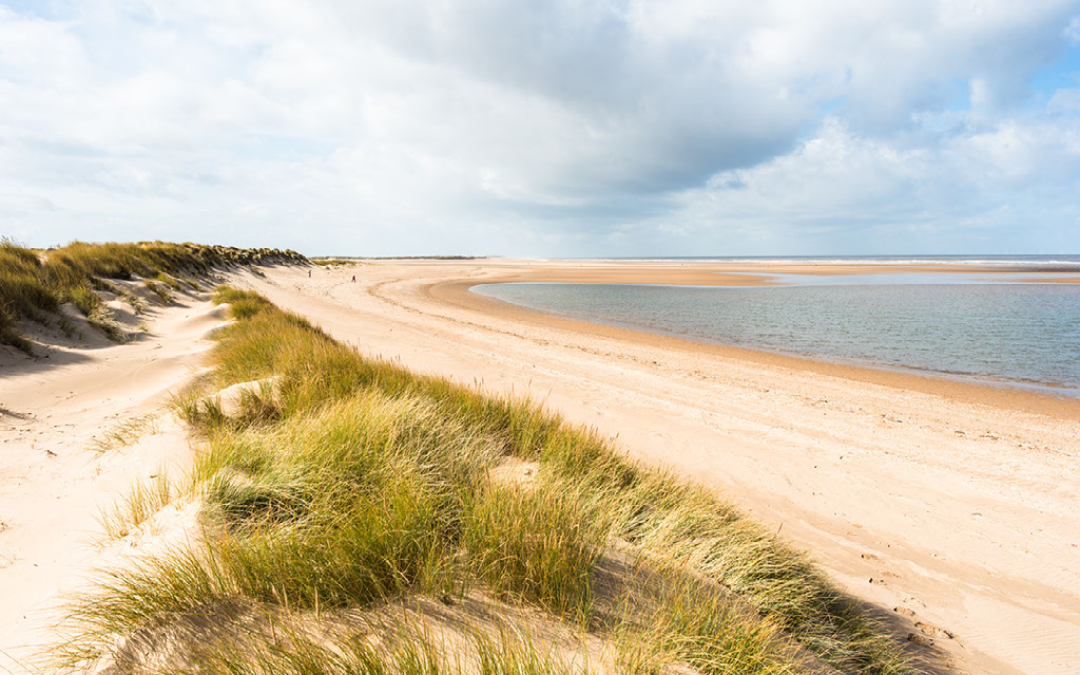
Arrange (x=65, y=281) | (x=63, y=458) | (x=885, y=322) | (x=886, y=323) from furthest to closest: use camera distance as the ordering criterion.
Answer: (x=885, y=322) < (x=886, y=323) < (x=65, y=281) < (x=63, y=458)

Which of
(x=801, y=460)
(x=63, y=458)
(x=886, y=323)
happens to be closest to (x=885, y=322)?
(x=886, y=323)

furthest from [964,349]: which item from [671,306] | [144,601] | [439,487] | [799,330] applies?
[144,601]

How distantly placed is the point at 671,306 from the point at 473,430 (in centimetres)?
2562

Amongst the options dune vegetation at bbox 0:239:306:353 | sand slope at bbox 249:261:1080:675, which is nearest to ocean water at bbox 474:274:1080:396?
sand slope at bbox 249:261:1080:675

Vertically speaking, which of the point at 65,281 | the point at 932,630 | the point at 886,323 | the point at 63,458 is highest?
the point at 65,281

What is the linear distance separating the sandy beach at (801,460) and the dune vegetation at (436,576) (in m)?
0.61

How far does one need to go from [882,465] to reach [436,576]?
7.46 m

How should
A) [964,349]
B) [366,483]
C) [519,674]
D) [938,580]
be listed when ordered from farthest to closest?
[964,349] < [938,580] < [366,483] < [519,674]

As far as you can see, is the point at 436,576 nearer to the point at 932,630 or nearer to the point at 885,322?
the point at 932,630

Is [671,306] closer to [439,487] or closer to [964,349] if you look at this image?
[964,349]

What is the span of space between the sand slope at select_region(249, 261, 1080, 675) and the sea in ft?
10.0

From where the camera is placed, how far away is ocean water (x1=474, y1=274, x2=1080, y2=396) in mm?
14297

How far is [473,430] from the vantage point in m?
4.61

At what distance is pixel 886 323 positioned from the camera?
841 inches
